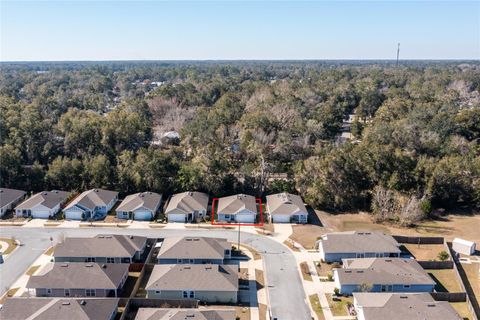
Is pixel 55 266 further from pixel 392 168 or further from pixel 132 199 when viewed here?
pixel 392 168

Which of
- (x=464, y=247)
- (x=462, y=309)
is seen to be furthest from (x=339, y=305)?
(x=464, y=247)

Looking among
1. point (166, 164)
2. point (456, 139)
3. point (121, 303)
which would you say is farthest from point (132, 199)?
point (456, 139)

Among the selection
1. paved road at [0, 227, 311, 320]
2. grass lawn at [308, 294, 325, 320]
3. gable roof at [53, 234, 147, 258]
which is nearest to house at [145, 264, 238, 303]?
paved road at [0, 227, 311, 320]

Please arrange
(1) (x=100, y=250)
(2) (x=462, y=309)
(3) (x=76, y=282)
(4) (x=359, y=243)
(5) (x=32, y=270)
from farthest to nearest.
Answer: (4) (x=359, y=243) → (1) (x=100, y=250) → (5) (x=32, y=270) → (3) (x=76, y=282) → (2) (x=462, y=309)

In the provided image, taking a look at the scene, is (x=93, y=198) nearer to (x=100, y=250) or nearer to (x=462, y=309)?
(x=100, y=250)

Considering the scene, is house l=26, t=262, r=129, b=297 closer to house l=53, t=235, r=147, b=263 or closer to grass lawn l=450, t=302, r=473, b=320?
house l=53, t=235, r=147, b=263
